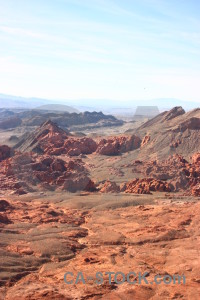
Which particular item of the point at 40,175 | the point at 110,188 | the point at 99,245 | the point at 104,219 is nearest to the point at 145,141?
the point at 40,175

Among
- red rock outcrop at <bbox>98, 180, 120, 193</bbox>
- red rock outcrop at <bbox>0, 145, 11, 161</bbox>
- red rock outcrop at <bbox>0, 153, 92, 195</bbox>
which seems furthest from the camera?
red rock outcrop at <bbox>0, 145, 11, 161</bbox>

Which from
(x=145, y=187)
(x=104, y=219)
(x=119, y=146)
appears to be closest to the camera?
(x=104, y=219)

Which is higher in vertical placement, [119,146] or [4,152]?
[119,146]

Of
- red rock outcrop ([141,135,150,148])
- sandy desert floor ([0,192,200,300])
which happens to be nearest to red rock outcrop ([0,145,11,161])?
red rock outcrop ([141,135,150,148])

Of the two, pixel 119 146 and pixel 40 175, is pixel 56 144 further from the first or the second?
pixel 40 175

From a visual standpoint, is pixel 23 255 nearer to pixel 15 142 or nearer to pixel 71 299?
pixel 71 299

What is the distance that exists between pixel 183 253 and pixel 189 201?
39.5 ft

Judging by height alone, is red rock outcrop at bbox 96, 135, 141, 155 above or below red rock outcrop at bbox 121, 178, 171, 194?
above

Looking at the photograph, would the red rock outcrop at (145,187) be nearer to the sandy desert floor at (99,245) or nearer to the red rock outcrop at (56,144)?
the sandy desert floor at (99,245)

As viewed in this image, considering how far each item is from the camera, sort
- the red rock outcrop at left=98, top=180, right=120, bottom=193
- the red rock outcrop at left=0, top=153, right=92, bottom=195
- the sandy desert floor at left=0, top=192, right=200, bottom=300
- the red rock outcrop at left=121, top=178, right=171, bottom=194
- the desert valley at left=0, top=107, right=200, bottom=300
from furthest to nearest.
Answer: the red rock outcrop at left=0, top=153, right=92, bottom=195, the red rock outcrop at left=98, top=180, right=120, bottom=193, the red rock outcrop at left=121, top=178, right=171, bottom=194, the desert valley at left=0, top=107, right=200, bottom=300, the sandy desert floor at left=0, top=192, right=200, bottom=300

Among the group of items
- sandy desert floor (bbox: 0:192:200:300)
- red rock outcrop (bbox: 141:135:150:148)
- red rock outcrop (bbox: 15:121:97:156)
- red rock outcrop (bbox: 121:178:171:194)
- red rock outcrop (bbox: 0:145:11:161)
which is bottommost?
sandy desert floor (bbox: 0:192:200:300)

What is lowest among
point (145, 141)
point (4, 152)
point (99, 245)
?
point (99, 245)

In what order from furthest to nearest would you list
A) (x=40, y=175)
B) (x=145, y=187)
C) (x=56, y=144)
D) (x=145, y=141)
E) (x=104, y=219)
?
(x=56, y=144) < (x=145, y=141) < (x=40, y=175) < (x=145, y=187) < (x=104, y=219)

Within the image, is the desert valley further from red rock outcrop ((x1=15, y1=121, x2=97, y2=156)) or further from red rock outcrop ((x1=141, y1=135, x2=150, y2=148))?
red rock outcrop ((x1=15, y1=121, x2=97, y2=156))
